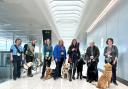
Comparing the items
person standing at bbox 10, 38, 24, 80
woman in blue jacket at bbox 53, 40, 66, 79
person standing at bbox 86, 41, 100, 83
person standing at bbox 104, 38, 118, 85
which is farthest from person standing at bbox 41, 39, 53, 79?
person standing at bbox 104, 38, 118, 85

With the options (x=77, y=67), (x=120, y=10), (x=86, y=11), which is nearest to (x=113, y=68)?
(x=77, y=67)

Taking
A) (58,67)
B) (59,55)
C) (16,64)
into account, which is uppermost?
(59,55)

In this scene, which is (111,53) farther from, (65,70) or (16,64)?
(16,64)

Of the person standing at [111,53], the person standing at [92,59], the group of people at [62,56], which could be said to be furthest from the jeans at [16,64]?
the person standing at [111,53]

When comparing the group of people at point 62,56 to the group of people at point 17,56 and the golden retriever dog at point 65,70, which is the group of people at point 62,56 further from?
the golden retriever dog at point 65,70

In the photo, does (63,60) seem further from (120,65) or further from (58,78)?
(120,65)

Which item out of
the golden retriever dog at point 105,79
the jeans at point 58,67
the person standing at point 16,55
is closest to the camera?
the golden retriever dog at point 105,79

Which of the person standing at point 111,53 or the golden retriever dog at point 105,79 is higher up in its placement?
the person standing at point 111,53

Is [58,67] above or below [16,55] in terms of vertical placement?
below

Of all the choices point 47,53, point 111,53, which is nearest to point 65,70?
point 47,53

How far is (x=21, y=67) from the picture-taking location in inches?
487

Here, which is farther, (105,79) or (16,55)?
(16,55)

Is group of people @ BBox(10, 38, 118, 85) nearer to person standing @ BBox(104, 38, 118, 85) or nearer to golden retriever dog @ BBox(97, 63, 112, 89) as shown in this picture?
person standing @ BBox(104, 38, 118, 85)

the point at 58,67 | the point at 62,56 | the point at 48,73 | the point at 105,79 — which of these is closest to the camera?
the point at 105,79
